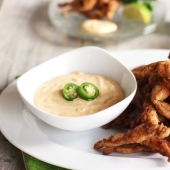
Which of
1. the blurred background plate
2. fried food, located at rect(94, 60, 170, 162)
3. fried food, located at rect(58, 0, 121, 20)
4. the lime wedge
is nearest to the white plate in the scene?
fried food, located at rect(94, 60, 170, 162)

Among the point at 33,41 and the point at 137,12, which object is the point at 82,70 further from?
the point at 137,12

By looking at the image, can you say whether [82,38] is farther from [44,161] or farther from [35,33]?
[44,161]

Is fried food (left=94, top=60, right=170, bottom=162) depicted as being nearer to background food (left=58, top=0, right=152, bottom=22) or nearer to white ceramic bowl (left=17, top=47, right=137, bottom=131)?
white ceramic bowl (left=17, top=47, right=137, bottom=131)

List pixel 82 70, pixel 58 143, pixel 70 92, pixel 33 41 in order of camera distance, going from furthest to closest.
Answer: pixel 33 41
pixel 82 70
pixel 70 92
pixel 58 143

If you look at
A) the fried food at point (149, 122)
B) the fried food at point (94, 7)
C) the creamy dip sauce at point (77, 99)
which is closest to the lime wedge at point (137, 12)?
the fried food at point (94, 7)

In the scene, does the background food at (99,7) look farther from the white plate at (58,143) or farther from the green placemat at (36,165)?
the green placemat at (36,165)

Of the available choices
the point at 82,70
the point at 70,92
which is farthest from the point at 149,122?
the point at 82,70
